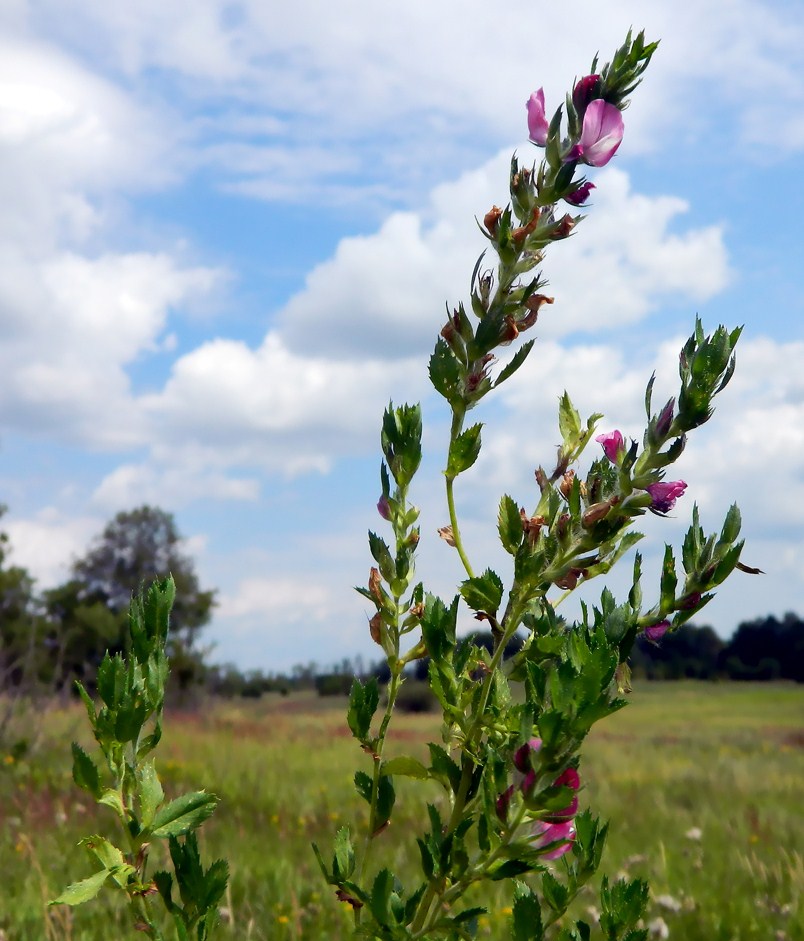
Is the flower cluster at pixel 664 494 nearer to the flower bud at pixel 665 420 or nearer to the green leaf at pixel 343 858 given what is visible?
the flower bud at pixel 665 420

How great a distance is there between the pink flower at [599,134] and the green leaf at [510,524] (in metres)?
0.57

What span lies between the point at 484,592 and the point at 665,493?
312 mm

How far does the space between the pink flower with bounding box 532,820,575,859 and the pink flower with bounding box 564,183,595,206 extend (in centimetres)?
97

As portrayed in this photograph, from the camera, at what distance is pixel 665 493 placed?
1422 mm

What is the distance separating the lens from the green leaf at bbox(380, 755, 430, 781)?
5.10 ft

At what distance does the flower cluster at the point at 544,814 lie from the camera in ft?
4.18

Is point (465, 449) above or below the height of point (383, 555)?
above

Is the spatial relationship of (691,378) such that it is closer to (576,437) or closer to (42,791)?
(576,437)

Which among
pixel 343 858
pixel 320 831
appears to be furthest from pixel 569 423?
pixel 320 831

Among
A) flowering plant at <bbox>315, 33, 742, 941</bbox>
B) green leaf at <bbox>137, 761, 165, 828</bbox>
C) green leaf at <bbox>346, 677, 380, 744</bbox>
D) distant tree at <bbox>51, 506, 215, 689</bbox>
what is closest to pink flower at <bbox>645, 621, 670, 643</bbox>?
flowering plant at <bbox>315, 33, 742, 941</bbox>

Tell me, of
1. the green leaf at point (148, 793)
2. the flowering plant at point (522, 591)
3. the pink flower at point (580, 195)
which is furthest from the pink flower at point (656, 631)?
the green leaf at point (148, 793)

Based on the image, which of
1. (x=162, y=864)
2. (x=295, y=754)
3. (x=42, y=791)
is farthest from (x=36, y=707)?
(x=162, y=864)

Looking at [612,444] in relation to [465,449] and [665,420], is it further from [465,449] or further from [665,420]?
[465,449]

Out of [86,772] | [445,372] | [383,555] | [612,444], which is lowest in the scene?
[86,772]
